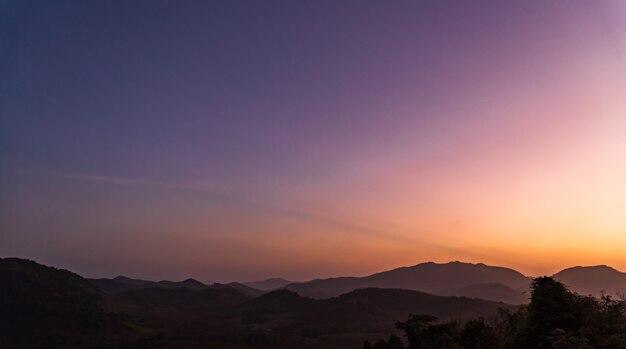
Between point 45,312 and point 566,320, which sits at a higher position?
point 45,312

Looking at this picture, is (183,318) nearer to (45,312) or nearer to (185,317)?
(185,317)

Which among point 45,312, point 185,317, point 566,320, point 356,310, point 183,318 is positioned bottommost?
point 183,318

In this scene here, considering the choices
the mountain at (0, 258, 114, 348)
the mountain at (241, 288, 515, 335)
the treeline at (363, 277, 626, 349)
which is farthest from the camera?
the mountain at (241, 288, 515, 335)

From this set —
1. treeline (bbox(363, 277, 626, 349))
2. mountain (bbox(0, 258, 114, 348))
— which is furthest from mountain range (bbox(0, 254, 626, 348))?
treeline (bbox(363, 277, 626, 349))

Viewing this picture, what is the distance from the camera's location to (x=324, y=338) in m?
107

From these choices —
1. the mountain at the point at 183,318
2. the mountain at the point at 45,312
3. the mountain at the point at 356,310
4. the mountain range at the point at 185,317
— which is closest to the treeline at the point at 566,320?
the mountain range at the point at 185,317

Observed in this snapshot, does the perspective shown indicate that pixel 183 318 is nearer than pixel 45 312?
No

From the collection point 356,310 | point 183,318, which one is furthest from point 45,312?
point 356,310

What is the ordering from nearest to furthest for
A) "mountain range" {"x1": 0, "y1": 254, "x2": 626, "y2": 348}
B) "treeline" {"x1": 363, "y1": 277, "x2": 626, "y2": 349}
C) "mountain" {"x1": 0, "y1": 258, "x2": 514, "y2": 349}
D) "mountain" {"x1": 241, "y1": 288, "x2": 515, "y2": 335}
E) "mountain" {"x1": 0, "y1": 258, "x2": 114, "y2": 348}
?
"treeline" {"x1": 363, "y1": 277, "x2": 626, "y2": 349}, "mountain" {"x1": 0, "y1": 258, "x2": 114, "y2": 348}, "mountain" {"x1": 0, "y1": 258, "x2": 514, "y2": 349}, "mountain range" {"x1": 0, "y1": 254, "x2": 626, "y2": 348}, "mountain" {"x1": 241, "y1": 288, "x2": 515, "y2": 335}

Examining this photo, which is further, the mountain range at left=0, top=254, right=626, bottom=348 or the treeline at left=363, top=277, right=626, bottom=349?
the mountain range at left=0, top=254, right=626, bottom=348

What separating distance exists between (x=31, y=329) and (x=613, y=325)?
108m

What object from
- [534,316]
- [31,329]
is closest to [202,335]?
[31,329]

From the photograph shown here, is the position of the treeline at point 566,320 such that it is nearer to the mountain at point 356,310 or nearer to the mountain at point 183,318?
the mountain at point 183,318

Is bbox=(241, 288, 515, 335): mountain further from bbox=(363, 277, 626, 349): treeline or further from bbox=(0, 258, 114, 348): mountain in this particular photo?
bbox=(363, 277, 626, 349): treeline
